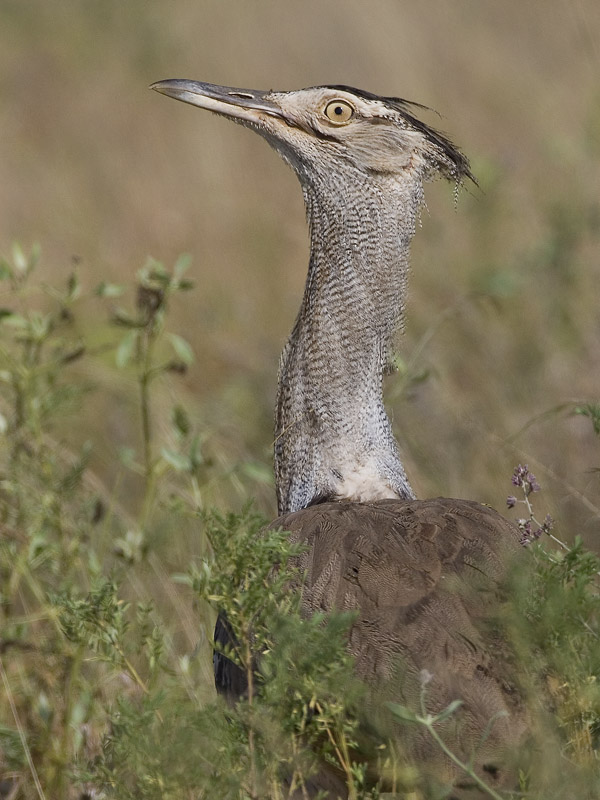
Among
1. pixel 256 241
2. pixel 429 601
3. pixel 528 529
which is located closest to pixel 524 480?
pixel 528 529

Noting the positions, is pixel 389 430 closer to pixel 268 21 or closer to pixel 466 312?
pixel 466 312

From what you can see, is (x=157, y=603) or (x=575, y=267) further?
(x=575, y=267)

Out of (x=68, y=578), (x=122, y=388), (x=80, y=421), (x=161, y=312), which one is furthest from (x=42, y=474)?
(x=80, y=421)

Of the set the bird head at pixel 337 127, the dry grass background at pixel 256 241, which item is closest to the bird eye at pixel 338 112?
the bird head at pixel 337 127

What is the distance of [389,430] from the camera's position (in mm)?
3000

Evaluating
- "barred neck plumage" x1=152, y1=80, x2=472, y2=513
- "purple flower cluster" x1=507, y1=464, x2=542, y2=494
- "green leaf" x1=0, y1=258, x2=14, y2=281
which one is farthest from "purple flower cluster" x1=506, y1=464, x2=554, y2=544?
"green leaf" x1=0, y1=258, x2=14, y2=281

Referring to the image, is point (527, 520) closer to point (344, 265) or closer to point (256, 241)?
point (344, 265)

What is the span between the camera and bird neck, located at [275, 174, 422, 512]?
2.90m

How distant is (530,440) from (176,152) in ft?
16.7

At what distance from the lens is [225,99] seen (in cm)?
314

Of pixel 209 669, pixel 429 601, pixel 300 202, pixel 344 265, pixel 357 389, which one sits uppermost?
pixel 300 202

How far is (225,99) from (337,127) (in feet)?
1.07

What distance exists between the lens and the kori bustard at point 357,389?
2.35 meters

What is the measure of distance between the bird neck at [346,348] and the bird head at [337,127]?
0.05m
